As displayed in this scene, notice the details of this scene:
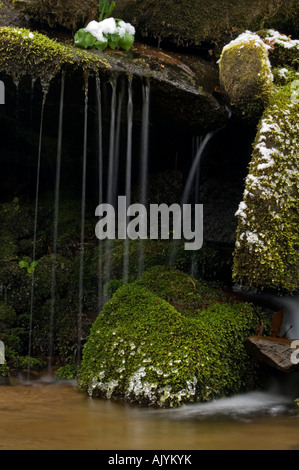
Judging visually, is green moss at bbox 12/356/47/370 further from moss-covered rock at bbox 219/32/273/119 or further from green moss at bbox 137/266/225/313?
moss-covered rock at bbox 219/32/273/119

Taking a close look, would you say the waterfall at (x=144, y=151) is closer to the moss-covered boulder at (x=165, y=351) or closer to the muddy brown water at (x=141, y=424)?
the moss-covered boulder at (x=165, y=351)

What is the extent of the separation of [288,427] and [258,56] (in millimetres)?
3366

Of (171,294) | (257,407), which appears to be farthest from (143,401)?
(171,294)

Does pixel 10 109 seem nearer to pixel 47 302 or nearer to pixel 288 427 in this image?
pixel 47 302

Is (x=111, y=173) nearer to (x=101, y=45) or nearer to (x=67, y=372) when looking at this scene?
(x=101, y=45)

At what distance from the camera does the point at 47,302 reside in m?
6.27

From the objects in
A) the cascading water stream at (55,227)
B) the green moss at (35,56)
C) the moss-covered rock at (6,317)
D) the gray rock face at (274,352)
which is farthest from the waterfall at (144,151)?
the gray rock face at (274,352)

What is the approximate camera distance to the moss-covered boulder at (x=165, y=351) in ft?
13.6

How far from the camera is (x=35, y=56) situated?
5.21 m

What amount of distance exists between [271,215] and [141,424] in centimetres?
208

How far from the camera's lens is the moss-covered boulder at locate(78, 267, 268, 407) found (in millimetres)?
4152

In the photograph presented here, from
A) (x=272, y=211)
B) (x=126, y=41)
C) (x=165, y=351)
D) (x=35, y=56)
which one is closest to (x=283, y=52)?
(x=126, y=41)

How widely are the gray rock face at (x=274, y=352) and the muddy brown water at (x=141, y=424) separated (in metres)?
0.33
